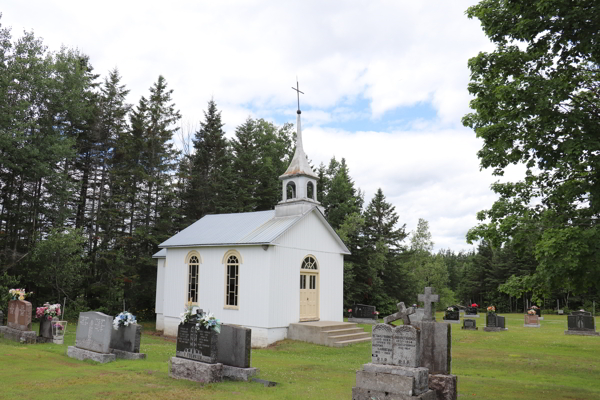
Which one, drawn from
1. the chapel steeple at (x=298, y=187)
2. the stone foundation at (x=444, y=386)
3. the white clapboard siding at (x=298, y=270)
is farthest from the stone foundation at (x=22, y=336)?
the stone foundation at (x=444, y=386)

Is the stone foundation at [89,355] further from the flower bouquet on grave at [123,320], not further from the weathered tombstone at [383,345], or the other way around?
the weathered tombstone at [383,345]

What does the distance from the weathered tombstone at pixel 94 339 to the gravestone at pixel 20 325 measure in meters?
3.30

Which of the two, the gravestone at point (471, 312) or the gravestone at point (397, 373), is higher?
the gravestone at point (397, 373)

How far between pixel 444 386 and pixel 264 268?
401 inches

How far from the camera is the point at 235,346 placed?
404 inches

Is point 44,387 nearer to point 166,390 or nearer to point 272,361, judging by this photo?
point 166,390

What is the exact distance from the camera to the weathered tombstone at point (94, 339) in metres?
12.4

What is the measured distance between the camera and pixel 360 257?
33312mm

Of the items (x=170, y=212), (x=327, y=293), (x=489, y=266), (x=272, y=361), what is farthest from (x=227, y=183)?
(x=489, y=266)

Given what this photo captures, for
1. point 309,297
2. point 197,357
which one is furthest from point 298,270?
point 197,357

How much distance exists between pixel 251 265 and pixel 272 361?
545cm

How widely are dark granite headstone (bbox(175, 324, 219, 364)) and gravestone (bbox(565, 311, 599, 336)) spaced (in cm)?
1940

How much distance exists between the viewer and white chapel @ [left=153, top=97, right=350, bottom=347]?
1788 centimetres

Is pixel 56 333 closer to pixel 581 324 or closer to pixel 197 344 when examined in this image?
pixel 197 344
